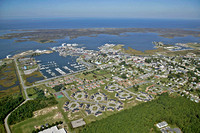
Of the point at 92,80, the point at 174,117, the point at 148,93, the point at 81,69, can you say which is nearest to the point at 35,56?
the point at 81,69

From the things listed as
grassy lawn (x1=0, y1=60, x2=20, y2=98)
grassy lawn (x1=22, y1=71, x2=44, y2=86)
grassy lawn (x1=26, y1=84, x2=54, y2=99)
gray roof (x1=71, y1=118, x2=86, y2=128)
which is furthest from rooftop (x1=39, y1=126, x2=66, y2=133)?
grassy lawn (x1=22, y1=71, x2=44, y2=86)

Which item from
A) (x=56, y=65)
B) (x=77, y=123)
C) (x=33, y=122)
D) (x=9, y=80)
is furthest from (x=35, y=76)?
(x=77, y=123)

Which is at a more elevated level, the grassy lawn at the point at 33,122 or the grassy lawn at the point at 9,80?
the grassy lawn at the point at 9,80

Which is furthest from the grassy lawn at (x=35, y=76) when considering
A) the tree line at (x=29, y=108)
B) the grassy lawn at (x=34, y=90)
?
the tree line at (x=29, y=108)

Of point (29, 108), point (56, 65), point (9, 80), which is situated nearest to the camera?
point (29, 108)

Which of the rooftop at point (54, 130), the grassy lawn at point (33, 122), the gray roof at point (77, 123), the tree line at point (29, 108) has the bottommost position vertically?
the grassy lawn at point (33, 122)

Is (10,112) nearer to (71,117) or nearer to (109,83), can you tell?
(71,117)

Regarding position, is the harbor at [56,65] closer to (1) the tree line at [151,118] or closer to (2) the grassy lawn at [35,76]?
(2) the grassy lawn at [35,76]

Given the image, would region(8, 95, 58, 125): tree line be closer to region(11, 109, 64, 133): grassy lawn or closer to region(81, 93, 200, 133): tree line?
region(11, 109, 64, 133): grassy lawn

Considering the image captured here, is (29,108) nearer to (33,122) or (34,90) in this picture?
(33,122)
